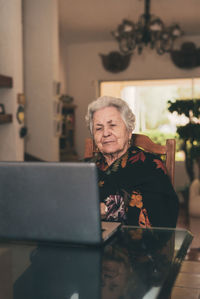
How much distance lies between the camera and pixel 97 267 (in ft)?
3.68

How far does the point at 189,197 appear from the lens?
19.3 ft

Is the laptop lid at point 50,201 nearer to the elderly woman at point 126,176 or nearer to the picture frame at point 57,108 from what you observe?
the elderly woman at point 126,176

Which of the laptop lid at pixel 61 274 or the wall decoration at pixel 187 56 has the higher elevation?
the wall decoration at pixel 187 56

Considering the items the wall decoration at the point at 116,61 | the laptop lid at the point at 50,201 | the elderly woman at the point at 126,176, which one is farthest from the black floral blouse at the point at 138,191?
the wall decoration at the point at 116,61

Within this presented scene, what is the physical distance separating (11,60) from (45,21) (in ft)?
5.64

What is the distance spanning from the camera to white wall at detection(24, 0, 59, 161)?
5.84 metres

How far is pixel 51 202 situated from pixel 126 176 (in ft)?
2.47

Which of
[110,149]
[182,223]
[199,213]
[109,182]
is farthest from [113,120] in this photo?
[199,213]

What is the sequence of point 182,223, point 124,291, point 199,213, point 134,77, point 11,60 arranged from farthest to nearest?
point 134,77
point 199,213
point 182,223
point 11,60
point 124,291

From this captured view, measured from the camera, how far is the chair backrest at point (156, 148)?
203 centimetres

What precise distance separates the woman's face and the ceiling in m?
4.49

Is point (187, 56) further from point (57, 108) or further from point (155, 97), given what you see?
point (57, 108)

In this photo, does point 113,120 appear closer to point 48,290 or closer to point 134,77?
point 48,290

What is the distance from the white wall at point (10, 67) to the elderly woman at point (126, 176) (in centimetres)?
257
